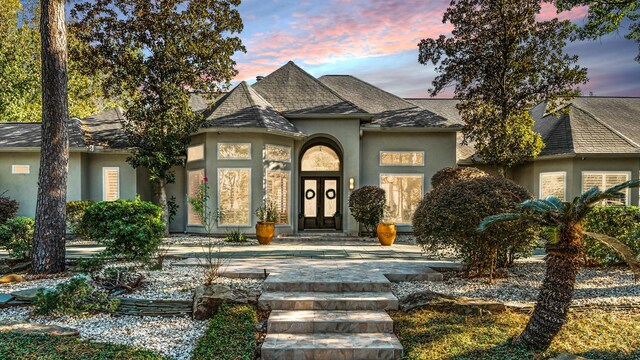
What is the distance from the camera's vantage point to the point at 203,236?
14258 mm

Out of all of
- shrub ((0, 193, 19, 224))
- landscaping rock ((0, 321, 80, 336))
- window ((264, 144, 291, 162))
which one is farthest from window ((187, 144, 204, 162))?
landscaping rock ((0, 321, 80, 336))

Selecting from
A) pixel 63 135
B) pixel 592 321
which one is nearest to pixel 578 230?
pixel 592 321

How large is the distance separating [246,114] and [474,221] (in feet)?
30.9

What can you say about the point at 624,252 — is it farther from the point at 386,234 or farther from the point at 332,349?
the point at 386,234

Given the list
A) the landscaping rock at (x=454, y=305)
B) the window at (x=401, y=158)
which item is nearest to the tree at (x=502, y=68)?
the window at (x=401, y=158)

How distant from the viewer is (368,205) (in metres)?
13.8

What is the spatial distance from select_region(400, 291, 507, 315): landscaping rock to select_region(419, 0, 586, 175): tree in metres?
9.32

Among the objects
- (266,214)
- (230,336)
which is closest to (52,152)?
(230,336)

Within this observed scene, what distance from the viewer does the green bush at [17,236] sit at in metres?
8.09

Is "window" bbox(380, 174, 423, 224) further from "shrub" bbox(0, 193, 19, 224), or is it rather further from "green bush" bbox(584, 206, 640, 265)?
"shrub" bbox(0, 193, 19, 224)

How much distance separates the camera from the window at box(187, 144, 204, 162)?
14297 millimetres

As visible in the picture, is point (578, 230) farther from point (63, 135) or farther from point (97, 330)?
point (63, 135)

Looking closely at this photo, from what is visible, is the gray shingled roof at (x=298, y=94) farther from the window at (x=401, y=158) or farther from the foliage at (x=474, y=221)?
the foliage at (x=474, y=221)

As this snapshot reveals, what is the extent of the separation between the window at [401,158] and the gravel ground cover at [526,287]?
25.1 feet
